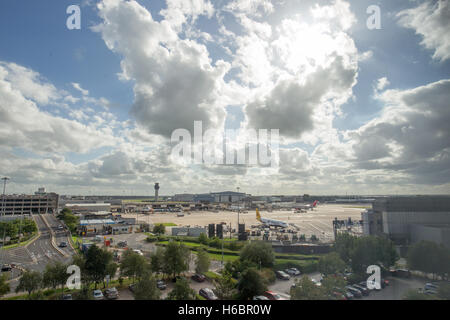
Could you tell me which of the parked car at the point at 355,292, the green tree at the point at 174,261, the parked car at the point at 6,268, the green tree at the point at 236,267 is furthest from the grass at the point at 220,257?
the parked car at the point at 6,268

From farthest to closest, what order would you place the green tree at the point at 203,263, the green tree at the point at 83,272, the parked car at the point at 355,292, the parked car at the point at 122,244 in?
the parked car at the point at 122,244
the green tree at the point at 203,263
the green tree at the point at 83,272
the parked car at the point at 355,292

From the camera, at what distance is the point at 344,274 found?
87.0ft

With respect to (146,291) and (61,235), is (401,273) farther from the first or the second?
(61,235)

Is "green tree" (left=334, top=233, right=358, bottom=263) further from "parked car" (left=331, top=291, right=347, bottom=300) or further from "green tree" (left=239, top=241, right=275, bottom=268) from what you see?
"parked car" (left=331, top=291, right=347, bottom=300)

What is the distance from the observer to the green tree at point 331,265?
2438cm

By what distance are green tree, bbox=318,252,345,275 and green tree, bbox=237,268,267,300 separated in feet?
31.2

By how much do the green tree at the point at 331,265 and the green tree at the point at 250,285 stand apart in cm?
952

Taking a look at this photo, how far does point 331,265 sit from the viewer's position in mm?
24562

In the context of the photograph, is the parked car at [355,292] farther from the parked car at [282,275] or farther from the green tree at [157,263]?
the green tree at [157,263]

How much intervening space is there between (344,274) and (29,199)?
12599 cm
